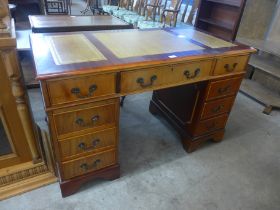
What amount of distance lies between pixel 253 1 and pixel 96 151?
276 cm

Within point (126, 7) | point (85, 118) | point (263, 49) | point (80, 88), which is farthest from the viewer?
point (126, 7)

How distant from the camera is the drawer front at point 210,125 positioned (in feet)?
4.94

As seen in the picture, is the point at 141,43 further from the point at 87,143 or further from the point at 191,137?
the point at 191,137

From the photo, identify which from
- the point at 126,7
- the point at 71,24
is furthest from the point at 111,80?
the point at 126,7

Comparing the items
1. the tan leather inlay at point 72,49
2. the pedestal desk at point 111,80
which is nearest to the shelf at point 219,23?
the pedestal desk at point 111,80

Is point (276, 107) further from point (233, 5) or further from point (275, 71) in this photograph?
point (233, 5)

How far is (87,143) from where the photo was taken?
1.12m

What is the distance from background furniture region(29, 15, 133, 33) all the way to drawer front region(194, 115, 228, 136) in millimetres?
1026

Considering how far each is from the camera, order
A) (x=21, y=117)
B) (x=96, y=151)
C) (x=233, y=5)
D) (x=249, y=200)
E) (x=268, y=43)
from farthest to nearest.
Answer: (x=268, y=43)
(x=233, y=5)
(x=249, y=200)
(x=96, y=151)
(x=21, y=117)

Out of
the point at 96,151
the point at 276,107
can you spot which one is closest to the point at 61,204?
the point at 96,151

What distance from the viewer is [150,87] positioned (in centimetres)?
110

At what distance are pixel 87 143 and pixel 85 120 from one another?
0.49 ft

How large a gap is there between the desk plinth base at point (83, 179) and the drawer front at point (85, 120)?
30cm

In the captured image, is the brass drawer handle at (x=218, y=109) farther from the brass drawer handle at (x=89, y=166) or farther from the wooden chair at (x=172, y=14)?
the wooden chair at (x=172, y=14)
